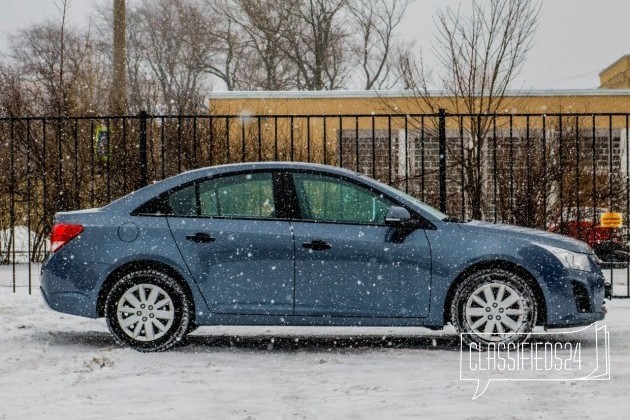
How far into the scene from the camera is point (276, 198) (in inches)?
312

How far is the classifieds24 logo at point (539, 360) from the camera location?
660cm

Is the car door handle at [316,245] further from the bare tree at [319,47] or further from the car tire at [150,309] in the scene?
the bare tree at [319,47]

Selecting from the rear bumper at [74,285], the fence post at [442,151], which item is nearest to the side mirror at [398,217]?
the rear bumper at [74,285]

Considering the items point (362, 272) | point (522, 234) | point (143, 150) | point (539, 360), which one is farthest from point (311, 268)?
point (143, 150)

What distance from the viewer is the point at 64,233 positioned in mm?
7934

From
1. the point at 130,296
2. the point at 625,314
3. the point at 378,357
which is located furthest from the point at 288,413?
the point at 625,314

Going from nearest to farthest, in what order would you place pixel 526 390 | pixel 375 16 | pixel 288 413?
pixel 288 413 → pixel 526 390 → pixel 375 16

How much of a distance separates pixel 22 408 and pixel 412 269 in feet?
10.6

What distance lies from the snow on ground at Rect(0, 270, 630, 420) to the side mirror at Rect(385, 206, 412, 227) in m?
1.04

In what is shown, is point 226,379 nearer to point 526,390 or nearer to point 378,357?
point 378,357

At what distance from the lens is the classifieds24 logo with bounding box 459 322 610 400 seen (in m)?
6.60

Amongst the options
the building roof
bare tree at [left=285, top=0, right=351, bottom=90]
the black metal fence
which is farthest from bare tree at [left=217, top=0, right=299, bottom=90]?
the black metal fence

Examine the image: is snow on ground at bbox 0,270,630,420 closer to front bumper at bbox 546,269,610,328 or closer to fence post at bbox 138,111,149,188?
front bumper at bbox 546,269,610,328

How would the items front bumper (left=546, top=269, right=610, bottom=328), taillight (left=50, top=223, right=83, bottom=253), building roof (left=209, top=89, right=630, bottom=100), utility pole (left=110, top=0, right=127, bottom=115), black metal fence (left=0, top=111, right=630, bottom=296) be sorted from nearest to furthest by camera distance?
1. front bumper (left=546, top=269, right=610, bottom=328)
2. taillight (left=50, top=223, right=83, bottom=253)
3. black metal fence (left=0, top=111, right=630, bottom=296)
4. utility pole (left=110, top=0, right=127, bottom=115)
5. building roof (left=209, top=89, right=630, bottom=100)
